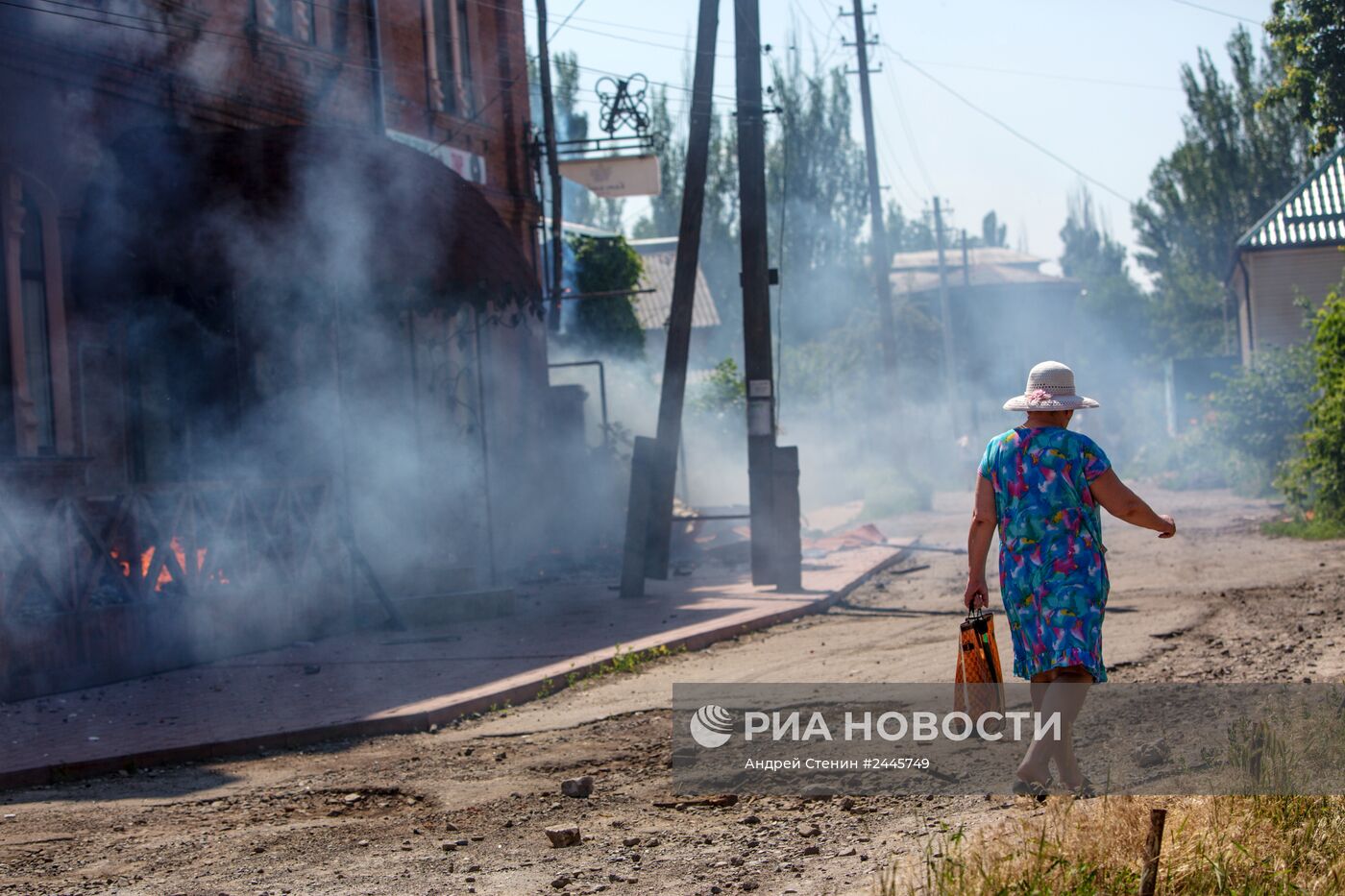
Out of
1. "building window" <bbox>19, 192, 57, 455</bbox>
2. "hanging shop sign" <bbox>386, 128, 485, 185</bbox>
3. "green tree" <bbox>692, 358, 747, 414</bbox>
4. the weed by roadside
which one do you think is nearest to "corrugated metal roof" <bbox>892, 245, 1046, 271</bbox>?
"green tree" <bbox>692, 358, 747, 414</bbox>

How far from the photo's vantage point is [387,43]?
50.9ft

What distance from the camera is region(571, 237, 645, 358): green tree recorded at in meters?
23.9

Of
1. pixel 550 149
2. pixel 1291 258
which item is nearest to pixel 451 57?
pixel 550 149

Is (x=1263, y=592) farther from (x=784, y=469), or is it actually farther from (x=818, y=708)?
(x=818, y=708)

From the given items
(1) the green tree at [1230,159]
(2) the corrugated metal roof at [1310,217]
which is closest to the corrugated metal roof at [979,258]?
(1) the green tree at [1230,159]

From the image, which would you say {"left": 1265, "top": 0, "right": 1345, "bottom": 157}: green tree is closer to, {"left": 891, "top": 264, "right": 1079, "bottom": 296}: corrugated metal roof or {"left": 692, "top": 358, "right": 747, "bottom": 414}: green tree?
{"left": 692, "top": 358, "right": 747, "bottom": 414}: green tree

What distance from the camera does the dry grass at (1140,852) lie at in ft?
12.4

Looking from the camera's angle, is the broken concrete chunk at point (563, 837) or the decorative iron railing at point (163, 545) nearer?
the broken concrete chunk at point (563, 837)

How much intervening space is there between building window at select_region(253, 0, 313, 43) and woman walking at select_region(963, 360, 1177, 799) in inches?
416

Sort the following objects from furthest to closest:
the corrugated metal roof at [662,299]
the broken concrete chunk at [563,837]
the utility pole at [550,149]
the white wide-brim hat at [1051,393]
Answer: the corrugated metal roof at [662,299]
the utility pole at [550,149]
the white wide-brim hat at [1051,393]
the broken concrete chunk at [563,837]

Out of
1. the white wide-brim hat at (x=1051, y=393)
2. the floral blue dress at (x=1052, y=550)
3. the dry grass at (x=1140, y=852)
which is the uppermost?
the white wide-brim hat at (x=1051, y=393)

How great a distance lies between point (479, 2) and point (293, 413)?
7534 millimetres

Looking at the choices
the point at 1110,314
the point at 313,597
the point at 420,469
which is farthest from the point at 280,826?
the point at 1110,314

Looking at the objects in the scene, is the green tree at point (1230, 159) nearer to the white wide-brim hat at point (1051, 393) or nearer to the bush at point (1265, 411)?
the bush at point (1265, 411)
